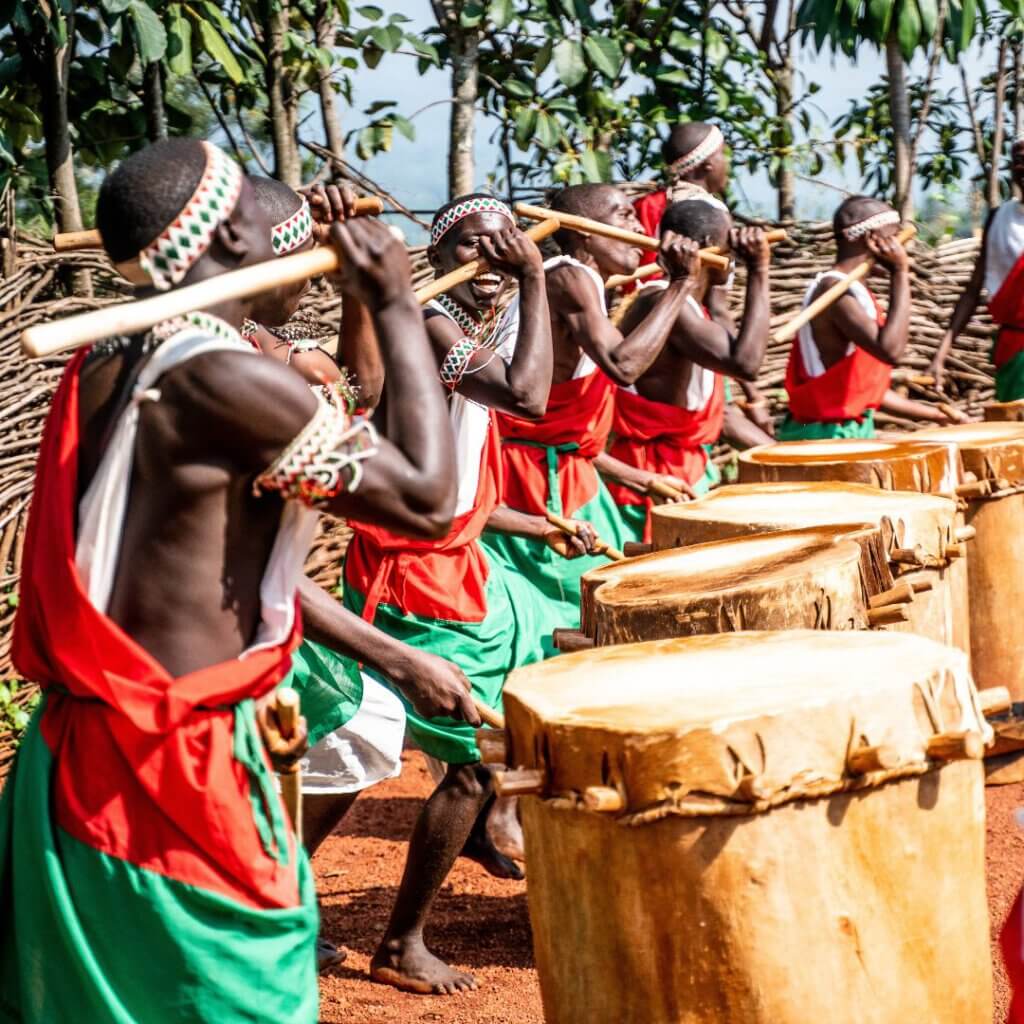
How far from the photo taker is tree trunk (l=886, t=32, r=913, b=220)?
10289mm

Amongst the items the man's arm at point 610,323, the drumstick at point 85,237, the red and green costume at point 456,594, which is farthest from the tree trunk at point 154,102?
the drumstick at point 85,237

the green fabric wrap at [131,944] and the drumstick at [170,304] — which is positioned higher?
the drumstick at [170,304]

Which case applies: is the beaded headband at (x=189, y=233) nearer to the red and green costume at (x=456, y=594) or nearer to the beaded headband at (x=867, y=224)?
the red and green costume at (x=456, y=594)

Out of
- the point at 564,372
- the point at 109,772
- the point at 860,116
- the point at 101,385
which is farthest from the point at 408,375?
the point at 860,116

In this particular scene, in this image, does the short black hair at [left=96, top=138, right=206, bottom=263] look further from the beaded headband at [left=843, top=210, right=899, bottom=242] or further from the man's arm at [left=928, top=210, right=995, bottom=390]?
the man's arm at [left=928, top=210, right=995, bottom=390]

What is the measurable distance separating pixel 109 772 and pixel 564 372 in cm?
336

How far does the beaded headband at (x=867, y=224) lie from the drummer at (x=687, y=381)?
1451mm

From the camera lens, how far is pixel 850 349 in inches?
283

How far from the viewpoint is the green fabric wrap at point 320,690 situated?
12.6 feet

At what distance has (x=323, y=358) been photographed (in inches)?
158

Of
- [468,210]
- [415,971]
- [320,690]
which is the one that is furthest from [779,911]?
[468,210]

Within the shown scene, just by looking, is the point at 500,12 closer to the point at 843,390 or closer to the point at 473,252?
the point at 843,390

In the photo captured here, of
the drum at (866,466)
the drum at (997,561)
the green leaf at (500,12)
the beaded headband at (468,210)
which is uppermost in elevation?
the green leaf at (500,12)

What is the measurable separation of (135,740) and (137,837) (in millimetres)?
133
